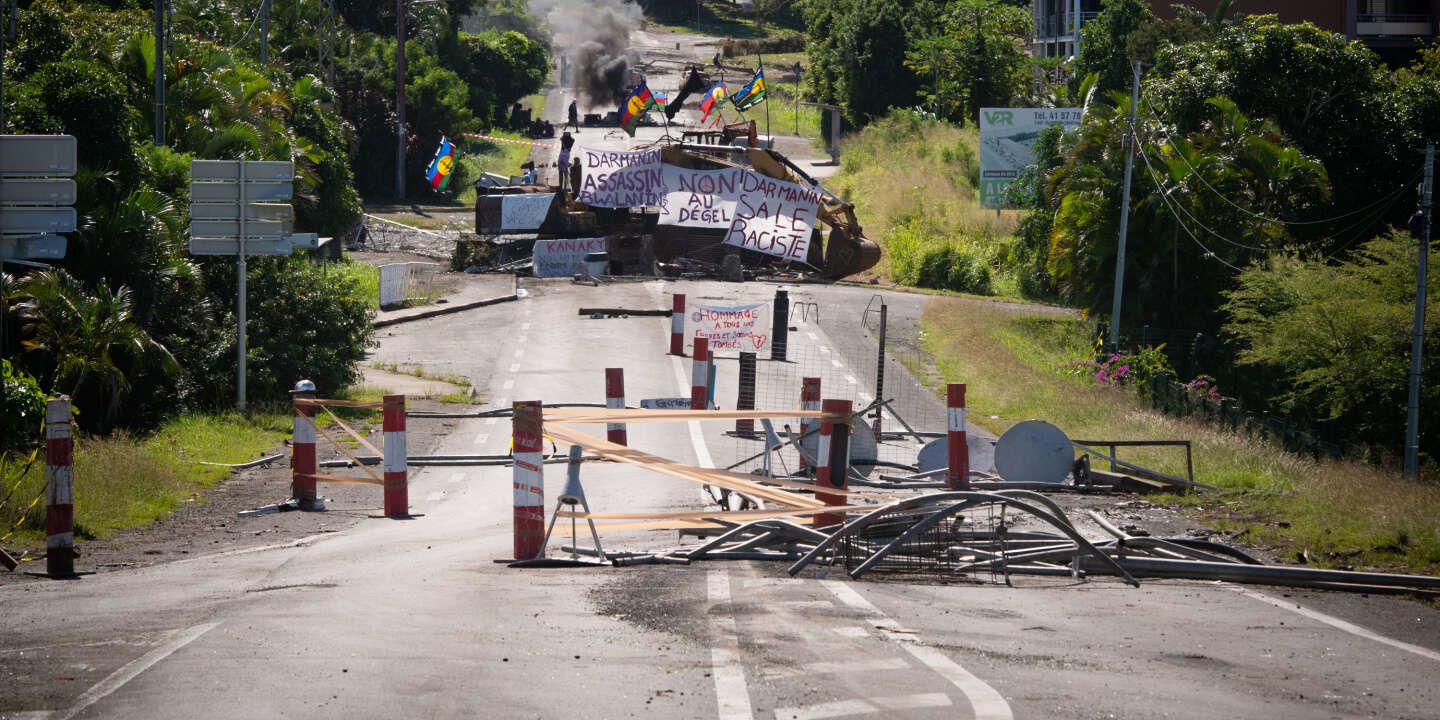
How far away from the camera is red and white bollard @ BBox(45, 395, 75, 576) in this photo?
34.7 feet

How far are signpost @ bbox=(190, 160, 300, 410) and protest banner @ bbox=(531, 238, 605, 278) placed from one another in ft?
68.2

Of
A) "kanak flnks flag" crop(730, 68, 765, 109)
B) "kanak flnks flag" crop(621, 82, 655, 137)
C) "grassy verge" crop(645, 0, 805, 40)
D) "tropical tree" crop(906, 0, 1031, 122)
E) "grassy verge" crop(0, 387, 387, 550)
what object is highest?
"grassy verge" crop(645, 0, 805, 40)

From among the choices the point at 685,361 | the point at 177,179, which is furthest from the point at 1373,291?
the point at 177,179

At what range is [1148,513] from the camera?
44.9 ft

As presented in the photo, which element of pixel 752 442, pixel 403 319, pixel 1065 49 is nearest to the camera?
pixel 752 442

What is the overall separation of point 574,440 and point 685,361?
16695 mm

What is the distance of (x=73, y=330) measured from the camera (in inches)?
→ 712

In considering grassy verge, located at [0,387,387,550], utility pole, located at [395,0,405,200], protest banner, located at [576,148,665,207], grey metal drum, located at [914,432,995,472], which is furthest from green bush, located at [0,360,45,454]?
utility pole, located at [395,0,405,200]

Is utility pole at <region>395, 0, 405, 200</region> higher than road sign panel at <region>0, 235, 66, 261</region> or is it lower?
higher

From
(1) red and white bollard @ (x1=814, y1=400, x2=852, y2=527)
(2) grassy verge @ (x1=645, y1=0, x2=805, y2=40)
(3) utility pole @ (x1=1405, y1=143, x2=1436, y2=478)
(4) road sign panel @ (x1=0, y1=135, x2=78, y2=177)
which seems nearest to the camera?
(1) red and white bollard @ (x1=814, y1=400, x2=852, y2=527)

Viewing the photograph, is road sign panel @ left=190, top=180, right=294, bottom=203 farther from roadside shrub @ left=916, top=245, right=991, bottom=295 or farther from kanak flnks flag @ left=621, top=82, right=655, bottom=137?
kanak flnks flag @ left=621, top=82, right=655, bottom=137

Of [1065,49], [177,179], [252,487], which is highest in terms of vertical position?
[1065,49]

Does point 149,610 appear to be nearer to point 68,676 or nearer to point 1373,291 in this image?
point 68,676

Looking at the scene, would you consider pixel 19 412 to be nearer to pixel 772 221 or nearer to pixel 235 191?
pixel 235 191
